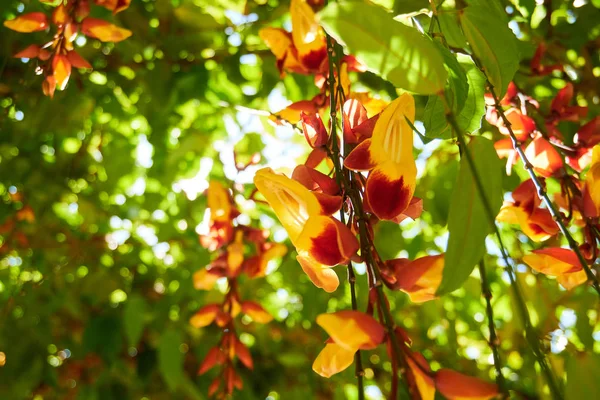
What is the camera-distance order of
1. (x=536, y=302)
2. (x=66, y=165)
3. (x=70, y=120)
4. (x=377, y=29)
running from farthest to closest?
(x=66, y=165)
(x=70, y=120)
(x=536, y=302)
(x=377, y=29)

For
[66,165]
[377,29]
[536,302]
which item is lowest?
[66,165]

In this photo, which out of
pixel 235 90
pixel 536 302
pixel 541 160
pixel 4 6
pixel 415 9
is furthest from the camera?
pixel 235 90

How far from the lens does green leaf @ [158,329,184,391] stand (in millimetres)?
1375

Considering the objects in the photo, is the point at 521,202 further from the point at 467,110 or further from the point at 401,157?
the point at 401,157

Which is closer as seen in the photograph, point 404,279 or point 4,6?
point 404,279

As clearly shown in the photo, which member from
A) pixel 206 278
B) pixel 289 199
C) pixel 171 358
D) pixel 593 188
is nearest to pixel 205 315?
pixel 206 278

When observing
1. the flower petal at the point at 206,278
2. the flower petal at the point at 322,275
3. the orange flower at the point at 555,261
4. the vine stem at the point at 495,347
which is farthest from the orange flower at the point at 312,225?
the flower petal at the point at 206,278

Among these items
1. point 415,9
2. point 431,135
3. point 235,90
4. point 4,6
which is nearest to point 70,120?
point 4,6

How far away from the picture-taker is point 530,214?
661 mm

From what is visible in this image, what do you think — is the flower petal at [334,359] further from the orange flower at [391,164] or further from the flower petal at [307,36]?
the flower petal at [307,36]

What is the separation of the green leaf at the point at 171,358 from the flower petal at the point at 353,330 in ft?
3.53

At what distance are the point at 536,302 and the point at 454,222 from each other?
77 centimetres

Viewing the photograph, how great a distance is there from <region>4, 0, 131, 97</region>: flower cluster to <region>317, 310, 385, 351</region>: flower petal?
67 centimetres

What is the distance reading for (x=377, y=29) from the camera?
1.31ft
